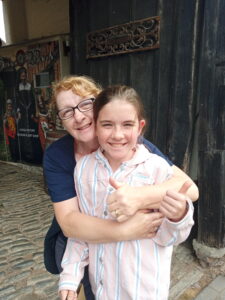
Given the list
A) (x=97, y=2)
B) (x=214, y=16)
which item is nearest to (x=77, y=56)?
(x=97, y=2)

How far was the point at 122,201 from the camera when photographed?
1132mm

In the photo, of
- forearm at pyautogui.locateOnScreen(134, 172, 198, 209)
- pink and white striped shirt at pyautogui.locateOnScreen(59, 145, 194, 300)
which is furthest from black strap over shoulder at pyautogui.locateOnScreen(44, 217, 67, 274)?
forearm at pyautogui.locateOnScreen(134, 172, 198, 209)

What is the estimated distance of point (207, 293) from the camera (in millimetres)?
2355

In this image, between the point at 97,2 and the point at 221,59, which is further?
the point at 97,2

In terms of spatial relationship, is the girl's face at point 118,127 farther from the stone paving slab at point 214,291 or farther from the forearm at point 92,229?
the stone paving slab at point 214,291

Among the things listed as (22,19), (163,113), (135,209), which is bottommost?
(135,209)

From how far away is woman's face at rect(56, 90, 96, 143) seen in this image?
141cm

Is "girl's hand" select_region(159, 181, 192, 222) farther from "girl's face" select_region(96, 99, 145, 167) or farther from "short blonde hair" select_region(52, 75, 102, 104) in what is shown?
"short blonde hair" select_region(52, 75, 102, 104)

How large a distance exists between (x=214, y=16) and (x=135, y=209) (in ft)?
6.41

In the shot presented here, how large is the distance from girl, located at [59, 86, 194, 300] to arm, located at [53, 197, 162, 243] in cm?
4

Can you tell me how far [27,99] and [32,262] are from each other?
405 centimetres

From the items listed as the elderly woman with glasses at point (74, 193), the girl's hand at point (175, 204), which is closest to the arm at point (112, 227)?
the elderly woman with glasses at point (74, 193)

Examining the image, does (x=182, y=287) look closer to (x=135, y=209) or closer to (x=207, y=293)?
(x=207, y=293)

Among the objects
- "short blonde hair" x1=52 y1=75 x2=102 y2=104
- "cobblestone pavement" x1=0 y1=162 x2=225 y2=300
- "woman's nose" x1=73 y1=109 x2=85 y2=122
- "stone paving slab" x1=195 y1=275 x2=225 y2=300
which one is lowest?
"cobblestone pavement" x1=0 y1=162 x2=225 y2=300
